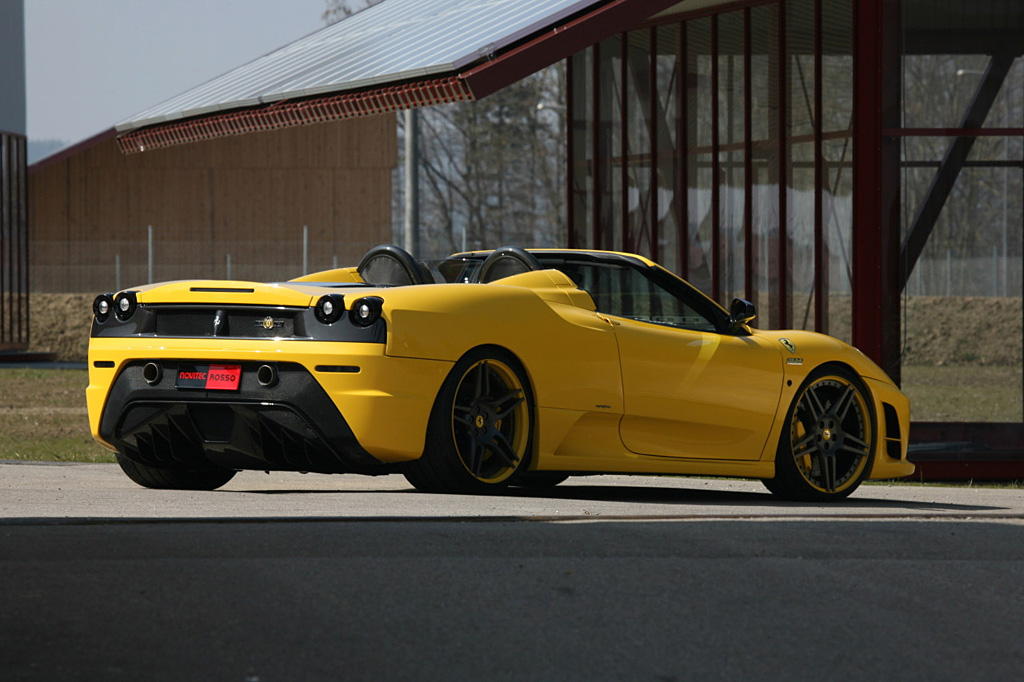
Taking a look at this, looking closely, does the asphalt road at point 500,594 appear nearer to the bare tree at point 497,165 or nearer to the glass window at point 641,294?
the glass window at point 641,294

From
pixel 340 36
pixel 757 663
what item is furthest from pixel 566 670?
pixel 340 36

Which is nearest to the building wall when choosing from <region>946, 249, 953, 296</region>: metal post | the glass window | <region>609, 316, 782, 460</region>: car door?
<region>946, 249, 953, 296</region>: metal post

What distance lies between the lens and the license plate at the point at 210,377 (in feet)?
24.2

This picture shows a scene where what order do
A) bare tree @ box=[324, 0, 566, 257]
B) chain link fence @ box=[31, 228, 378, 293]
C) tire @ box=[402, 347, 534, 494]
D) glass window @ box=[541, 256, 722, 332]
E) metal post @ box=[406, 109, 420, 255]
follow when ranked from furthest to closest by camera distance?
bare tree @ box=[324, 0, 566, 257]
chain link fence @ box=[31, 228, 378, 293]
metal post @ box=[406, 109, 420, 255]
glass window @ box=[541, 256, 722, 332]
tire @ box=[402, 347, 534, 494]

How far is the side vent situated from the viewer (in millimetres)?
9477

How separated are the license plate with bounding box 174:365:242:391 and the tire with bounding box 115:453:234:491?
100 centimetres

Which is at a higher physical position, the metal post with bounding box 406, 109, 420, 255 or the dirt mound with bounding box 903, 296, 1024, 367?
the metal post with bounding box 406, 109, 420, 255

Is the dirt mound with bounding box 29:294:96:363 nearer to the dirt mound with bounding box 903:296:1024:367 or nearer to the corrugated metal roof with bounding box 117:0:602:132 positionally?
the corrugated metal roof with bounding box 117:0:602:132

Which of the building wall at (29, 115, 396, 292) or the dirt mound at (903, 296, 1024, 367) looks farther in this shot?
the building wall at (29, 115, 396, 292)

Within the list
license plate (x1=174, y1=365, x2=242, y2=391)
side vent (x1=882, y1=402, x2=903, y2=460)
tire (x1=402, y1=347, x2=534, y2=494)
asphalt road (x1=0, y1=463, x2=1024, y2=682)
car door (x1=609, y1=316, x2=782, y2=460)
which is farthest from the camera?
side vent (x1=882, y1=402, x2=903, y2=460)

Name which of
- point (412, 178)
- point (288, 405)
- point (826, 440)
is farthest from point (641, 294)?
point (412, 178)

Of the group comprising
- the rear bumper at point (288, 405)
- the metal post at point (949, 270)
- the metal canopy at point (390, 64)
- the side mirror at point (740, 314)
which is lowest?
the rear bumper at point (288, 405)

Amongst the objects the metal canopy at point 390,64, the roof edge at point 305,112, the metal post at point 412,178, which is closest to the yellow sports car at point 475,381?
the metal canopy at point 390,64

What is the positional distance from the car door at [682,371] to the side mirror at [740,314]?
0.20 ft
